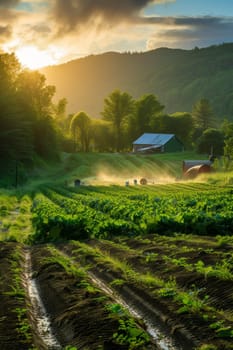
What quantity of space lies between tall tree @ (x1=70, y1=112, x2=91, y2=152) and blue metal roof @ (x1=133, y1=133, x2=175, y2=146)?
11180mm

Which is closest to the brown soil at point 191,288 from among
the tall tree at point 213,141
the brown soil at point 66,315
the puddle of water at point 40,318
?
the brown soil at point 66,315

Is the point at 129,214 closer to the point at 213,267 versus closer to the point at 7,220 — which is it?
the point at 7,220

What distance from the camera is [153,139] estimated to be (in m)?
117

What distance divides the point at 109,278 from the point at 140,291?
1789 millimetres

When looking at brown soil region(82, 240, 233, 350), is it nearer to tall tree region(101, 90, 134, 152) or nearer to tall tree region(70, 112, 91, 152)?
tall tree region(70, 112, 91, 152)

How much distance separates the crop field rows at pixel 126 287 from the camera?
9008mm

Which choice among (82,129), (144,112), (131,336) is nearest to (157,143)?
(144,112)

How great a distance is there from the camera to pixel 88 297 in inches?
442

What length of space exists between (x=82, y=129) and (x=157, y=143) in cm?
1792

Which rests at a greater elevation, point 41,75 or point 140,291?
point 41,75

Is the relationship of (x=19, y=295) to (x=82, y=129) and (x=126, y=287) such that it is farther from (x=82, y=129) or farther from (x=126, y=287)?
(x=82, y=129)

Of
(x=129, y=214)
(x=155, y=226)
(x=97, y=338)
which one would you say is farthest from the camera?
(x=129, y=214)

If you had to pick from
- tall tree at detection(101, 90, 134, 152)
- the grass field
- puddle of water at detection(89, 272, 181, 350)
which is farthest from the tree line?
puddle of water at detection(89, 272, 181, 350)

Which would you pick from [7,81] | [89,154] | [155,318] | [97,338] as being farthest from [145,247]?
[89,154]
